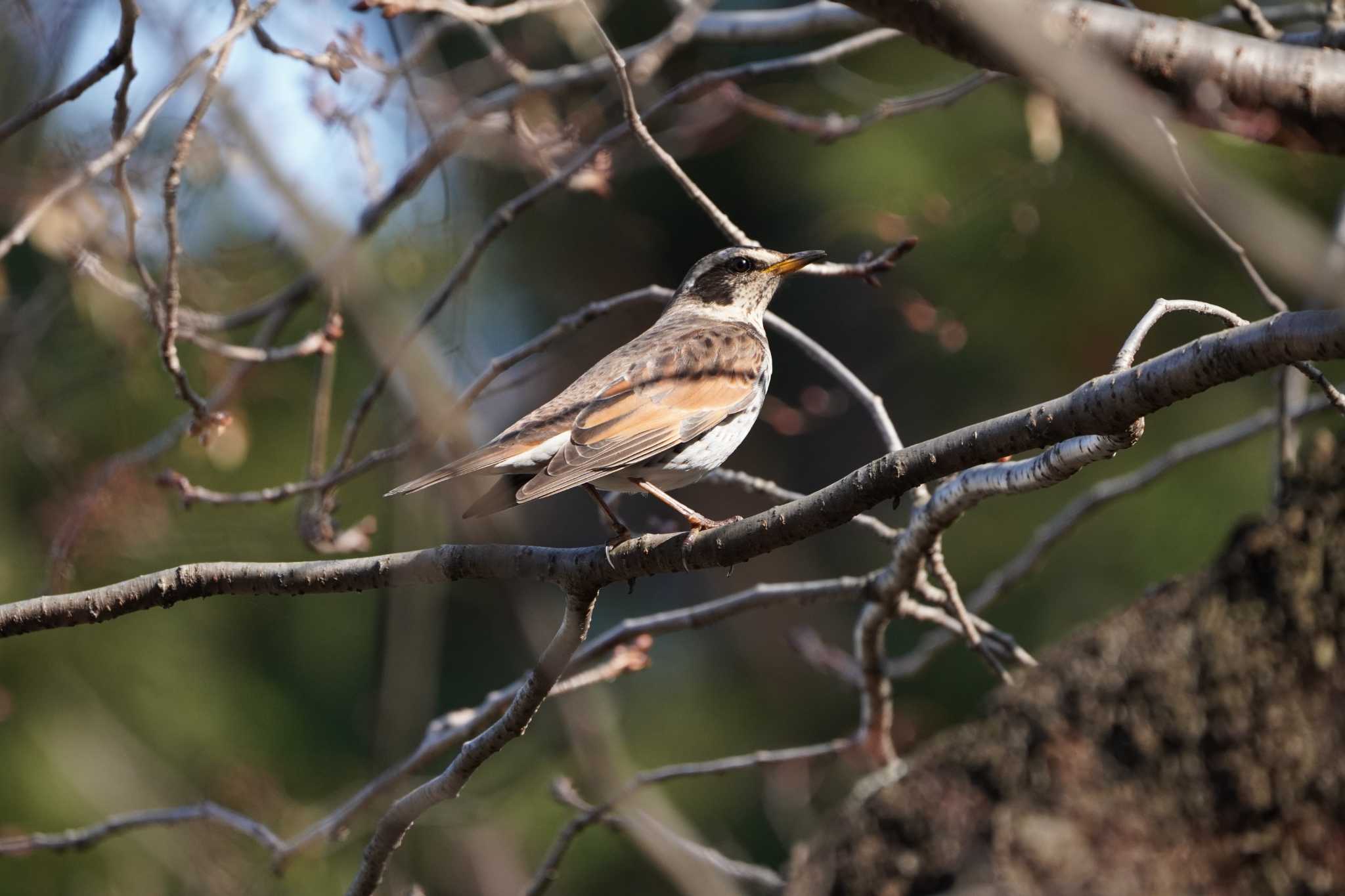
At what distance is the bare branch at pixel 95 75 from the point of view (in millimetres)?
3889

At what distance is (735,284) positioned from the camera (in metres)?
6.82

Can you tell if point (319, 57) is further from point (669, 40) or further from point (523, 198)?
point (669, 40)

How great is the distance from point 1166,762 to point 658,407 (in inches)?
117

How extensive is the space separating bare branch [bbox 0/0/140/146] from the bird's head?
3.17m

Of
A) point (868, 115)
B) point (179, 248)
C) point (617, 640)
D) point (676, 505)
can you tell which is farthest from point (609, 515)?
point (868, 115)

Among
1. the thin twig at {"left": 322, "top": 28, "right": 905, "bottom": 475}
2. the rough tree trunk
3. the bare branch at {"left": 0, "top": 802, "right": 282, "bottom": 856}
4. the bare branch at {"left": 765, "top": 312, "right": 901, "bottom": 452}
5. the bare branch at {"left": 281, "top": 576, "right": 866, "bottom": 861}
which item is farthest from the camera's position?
the thin twig at {"left": 322, "top": 28, "right": 905, "bottom": 475}

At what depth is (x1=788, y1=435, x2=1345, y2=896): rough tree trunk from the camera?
262cm

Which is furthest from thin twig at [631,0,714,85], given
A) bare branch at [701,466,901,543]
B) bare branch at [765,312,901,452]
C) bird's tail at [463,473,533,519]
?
bird's tail at [463,473,533,519]

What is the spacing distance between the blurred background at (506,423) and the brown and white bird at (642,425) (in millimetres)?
272

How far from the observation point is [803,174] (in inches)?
590

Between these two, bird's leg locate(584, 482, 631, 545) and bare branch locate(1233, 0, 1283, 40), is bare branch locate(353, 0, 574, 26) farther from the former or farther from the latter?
bare branch locate(1233, 0, 1283, 40)

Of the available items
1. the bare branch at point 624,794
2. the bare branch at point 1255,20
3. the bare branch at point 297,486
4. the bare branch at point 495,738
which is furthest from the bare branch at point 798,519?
the bare branch at point 1255,20

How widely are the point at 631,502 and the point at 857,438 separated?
7000 mm

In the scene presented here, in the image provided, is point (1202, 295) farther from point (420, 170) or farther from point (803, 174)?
point (420, 170)
